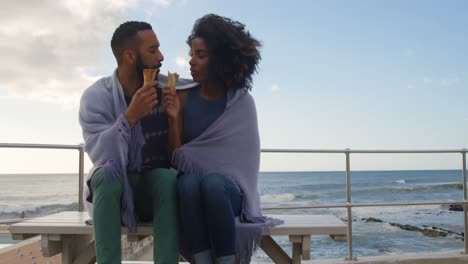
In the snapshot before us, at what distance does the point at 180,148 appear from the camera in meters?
1.75

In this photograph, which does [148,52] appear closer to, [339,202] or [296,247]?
[296,247]

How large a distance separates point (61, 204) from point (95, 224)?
58.3 ft

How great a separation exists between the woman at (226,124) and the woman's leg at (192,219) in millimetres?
33

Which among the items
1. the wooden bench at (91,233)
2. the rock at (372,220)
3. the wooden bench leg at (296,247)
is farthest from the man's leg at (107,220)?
the rock at (372,220)

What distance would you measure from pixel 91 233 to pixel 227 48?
2.85 ft

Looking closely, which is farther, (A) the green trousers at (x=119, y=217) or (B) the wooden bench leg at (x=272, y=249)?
(B) the wooden bench leg at (x=272, y=249)

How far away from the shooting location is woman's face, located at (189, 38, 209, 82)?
1.83m

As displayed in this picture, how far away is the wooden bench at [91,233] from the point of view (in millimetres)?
1741

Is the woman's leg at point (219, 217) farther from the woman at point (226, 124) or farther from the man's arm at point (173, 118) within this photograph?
the man's arm at point (173, 118)

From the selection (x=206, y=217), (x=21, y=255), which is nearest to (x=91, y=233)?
(x=206, y=217)

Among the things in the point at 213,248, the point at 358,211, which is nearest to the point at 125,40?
the point at 213,248

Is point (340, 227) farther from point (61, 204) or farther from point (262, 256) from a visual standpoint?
point (61, 204)

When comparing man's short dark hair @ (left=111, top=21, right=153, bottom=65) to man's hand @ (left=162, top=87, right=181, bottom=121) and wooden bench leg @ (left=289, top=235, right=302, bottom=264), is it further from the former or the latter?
wooden bench leg @ (left=289, top=235, right=302, bottom=264)

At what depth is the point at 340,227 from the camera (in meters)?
1.77
